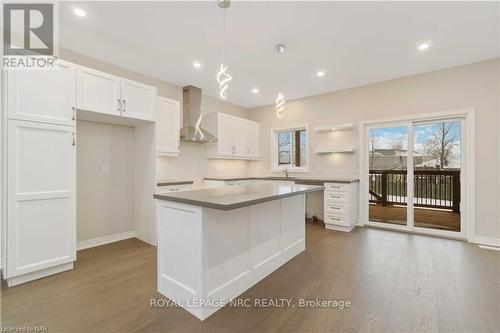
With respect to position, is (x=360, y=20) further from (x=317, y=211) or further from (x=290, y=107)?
(x=317, y=211)

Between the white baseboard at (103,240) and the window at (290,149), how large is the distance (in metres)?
3.54

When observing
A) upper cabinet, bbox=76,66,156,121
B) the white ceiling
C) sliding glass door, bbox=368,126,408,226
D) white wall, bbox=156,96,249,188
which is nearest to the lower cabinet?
sliding glass door, bbox=368,126,408,226

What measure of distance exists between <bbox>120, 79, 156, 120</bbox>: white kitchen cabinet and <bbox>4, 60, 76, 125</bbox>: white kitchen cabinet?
0.59 m

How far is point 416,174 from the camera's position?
4566 mm

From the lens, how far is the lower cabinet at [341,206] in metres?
4.07

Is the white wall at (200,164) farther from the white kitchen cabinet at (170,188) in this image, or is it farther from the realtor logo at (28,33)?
the realtor logo at (28,33)

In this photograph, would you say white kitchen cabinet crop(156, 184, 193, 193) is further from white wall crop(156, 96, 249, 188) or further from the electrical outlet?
the electrical outlet

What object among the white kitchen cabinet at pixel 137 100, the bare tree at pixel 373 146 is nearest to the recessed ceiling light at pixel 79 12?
the white kitchen cabinet at pixel 137 100

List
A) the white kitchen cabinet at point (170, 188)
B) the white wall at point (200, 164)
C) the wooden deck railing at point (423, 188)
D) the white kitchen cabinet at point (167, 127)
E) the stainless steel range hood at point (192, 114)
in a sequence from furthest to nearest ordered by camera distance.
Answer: the wooden deck railing at point (423, 188)
the stainless steel range hood at point (192, 114)
the white wall at point (200, 164)
the white kitchen cabinet at point (167, 127)
the white kitchen cabinet at point (170, 188)

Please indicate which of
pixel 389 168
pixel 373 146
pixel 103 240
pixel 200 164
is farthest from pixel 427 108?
pixel 103 240

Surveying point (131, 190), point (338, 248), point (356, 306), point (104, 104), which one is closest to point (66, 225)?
point (131, 190)

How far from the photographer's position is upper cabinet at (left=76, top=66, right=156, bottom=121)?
2705mm

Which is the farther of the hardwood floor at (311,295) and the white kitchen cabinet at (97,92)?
the white kitchen cabinet at (97,92)

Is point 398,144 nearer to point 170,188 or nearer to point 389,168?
point 389,168
